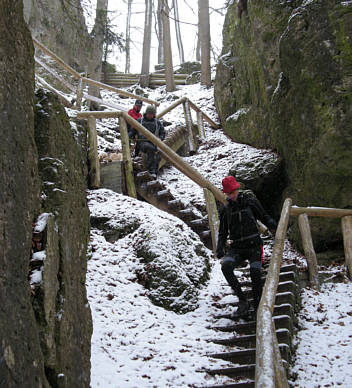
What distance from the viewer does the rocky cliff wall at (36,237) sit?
232 centimetres

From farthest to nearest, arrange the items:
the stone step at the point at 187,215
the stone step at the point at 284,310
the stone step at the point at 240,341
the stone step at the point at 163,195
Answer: the stone step at the point at 163,195
the stone step at the point at 187,215
the stone step at the point at 284,310
the stone step at the point at 240,341

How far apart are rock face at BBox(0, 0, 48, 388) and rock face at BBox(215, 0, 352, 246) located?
540 centimetres

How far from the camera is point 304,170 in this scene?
768cm

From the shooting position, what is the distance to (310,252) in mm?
6277

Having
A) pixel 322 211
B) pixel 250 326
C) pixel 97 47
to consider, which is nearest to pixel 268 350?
pixel 250 326

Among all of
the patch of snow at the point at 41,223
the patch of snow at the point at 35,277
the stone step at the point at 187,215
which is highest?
the patch of snow at the point at 41,223

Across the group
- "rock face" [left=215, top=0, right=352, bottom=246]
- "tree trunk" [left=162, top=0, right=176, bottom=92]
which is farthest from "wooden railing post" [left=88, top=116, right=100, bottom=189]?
"tree trunk" [left=162, top=0, right=176, bottom=92]

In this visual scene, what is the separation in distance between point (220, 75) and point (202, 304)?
10.5 metres

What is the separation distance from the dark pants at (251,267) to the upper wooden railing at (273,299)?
52 centimetres

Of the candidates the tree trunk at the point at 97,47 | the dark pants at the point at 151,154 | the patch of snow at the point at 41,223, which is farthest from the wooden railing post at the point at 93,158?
the tree trunk at the point at 97,47

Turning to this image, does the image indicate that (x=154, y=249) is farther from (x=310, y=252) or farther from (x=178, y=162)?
(x=310, y=252)

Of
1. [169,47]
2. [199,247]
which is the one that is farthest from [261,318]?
[169,47]

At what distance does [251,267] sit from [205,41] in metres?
15.9

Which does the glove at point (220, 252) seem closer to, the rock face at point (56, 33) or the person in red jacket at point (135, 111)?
the person in red jacket at point (135, 111)
